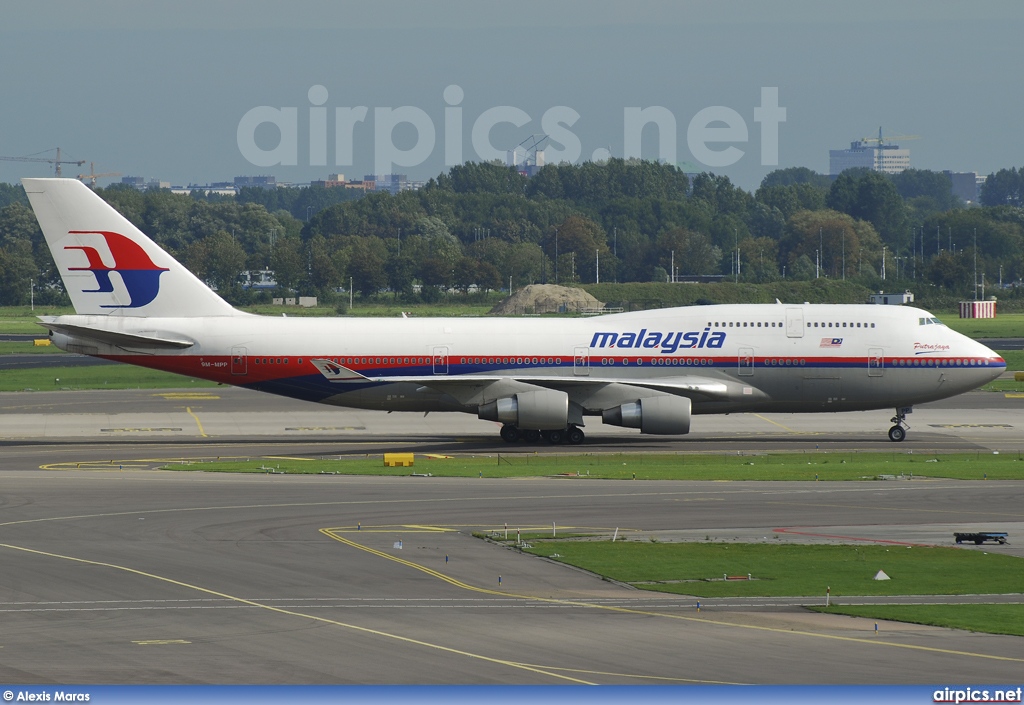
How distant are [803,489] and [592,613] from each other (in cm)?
1783

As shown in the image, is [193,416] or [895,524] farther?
[193,416]

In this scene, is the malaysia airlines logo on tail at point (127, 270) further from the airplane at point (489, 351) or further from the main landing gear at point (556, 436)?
the main landing gear at point (556, 436)

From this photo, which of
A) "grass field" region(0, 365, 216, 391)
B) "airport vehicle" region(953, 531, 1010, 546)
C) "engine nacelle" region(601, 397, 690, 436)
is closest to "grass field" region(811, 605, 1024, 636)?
"airport vehicle" region(953, 531, 1010, 546)

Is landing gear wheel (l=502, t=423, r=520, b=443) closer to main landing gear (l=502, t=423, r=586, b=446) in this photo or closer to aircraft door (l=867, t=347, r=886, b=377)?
main landing gear (l=502, t=423, r=586, b=446)

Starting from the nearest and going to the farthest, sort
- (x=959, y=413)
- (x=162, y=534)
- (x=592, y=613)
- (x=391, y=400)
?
(x=592, y=613)
(x=162, y=534)
(x=391, y=400)
(x=959, y=413)

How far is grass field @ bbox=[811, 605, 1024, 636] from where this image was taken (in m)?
23.9

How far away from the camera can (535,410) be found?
174 feet

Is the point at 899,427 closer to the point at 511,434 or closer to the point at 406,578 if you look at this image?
the point at 511,434

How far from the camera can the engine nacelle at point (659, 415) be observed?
52938 mm

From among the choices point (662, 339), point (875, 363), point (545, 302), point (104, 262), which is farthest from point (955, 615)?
point (545, 302)

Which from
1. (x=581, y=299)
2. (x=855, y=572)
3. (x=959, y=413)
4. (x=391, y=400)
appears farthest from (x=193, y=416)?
(x=581, y=299)

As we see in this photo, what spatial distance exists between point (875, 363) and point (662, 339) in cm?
890

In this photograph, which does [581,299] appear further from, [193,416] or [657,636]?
[657,636]

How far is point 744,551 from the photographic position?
31.7 m
